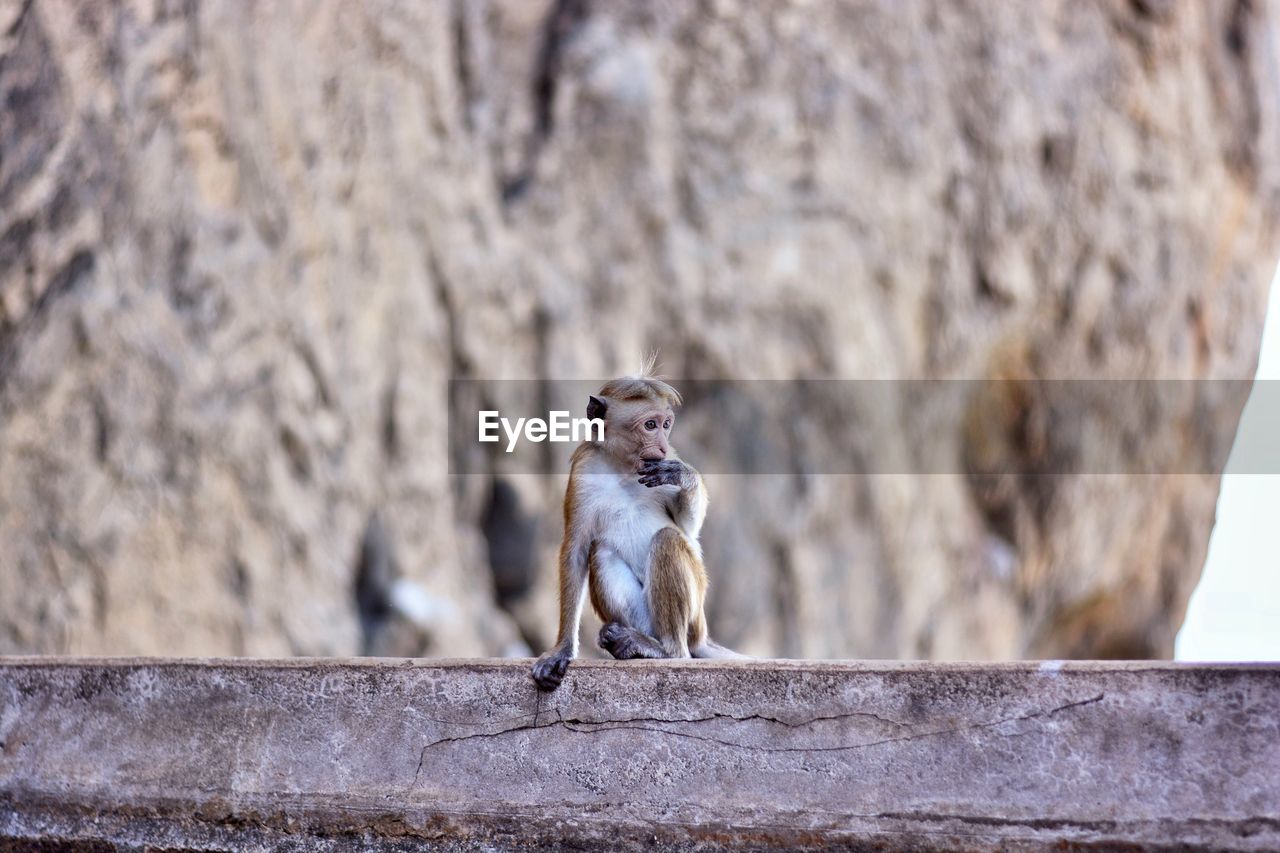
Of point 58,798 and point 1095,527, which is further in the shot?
point 1095,527

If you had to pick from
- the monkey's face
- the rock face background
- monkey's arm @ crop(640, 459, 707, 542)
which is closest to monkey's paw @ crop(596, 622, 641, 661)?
monkey's arm @ crop(640, 459, 707, 542)

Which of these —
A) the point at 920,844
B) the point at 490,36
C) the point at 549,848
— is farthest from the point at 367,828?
the point at 490,36

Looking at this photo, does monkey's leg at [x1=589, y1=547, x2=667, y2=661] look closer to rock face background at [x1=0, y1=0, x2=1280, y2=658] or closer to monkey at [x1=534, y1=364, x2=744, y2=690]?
monkey at [x1=534, y1=364, x2=744, y2=690]

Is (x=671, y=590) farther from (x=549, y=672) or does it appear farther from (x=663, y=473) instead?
(x=549, y=672)

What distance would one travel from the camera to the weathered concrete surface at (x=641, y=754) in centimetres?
283

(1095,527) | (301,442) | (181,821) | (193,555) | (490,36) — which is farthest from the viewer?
(1095,527)

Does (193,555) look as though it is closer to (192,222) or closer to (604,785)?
(192,222)

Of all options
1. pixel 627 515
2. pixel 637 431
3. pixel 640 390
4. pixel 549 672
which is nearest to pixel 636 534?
pixel 627 515

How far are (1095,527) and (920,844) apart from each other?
11.4 meters

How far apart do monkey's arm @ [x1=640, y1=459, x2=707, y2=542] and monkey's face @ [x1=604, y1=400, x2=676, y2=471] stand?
0.23ft

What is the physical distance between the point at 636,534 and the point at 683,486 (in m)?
0.26

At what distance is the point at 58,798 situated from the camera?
3365mm

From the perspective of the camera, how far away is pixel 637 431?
3801 mm

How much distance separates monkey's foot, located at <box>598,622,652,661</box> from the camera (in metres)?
3.60
